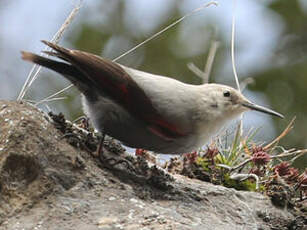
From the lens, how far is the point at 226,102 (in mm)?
4602

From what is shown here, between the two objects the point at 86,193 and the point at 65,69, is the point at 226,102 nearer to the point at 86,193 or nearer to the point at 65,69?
the point at 65,69

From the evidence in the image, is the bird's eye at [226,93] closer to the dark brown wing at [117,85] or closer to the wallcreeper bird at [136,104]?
the wallcreeper bird at [136,104]

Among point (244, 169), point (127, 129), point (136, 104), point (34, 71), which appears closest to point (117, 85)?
point (136, 104)

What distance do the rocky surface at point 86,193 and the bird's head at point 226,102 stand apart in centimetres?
68

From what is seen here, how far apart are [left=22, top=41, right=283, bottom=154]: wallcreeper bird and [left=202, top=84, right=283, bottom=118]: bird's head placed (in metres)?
0.10

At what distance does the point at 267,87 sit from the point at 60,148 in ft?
16.7

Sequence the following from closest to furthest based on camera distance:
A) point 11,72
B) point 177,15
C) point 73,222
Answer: point 73,222, point 11,72, point 177,15

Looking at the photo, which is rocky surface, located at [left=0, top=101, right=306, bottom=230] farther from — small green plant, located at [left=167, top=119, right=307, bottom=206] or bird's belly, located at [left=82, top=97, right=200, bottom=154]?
small green plant, located at [left=167, top=119, right=307, bottom=206]

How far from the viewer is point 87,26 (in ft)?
27.1

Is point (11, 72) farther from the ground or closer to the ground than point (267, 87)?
closer to the ground

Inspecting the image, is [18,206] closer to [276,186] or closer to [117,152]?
[117,152]

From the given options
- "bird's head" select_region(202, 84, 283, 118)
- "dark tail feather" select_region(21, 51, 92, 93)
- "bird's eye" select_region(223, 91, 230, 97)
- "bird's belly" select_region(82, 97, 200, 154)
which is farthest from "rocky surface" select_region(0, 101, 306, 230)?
"bird's eye" select_region(223, 91, 230, 97)

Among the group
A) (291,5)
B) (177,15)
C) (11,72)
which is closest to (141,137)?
(11,72)

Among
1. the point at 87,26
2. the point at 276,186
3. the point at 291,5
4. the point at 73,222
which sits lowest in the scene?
the point at 73,222
